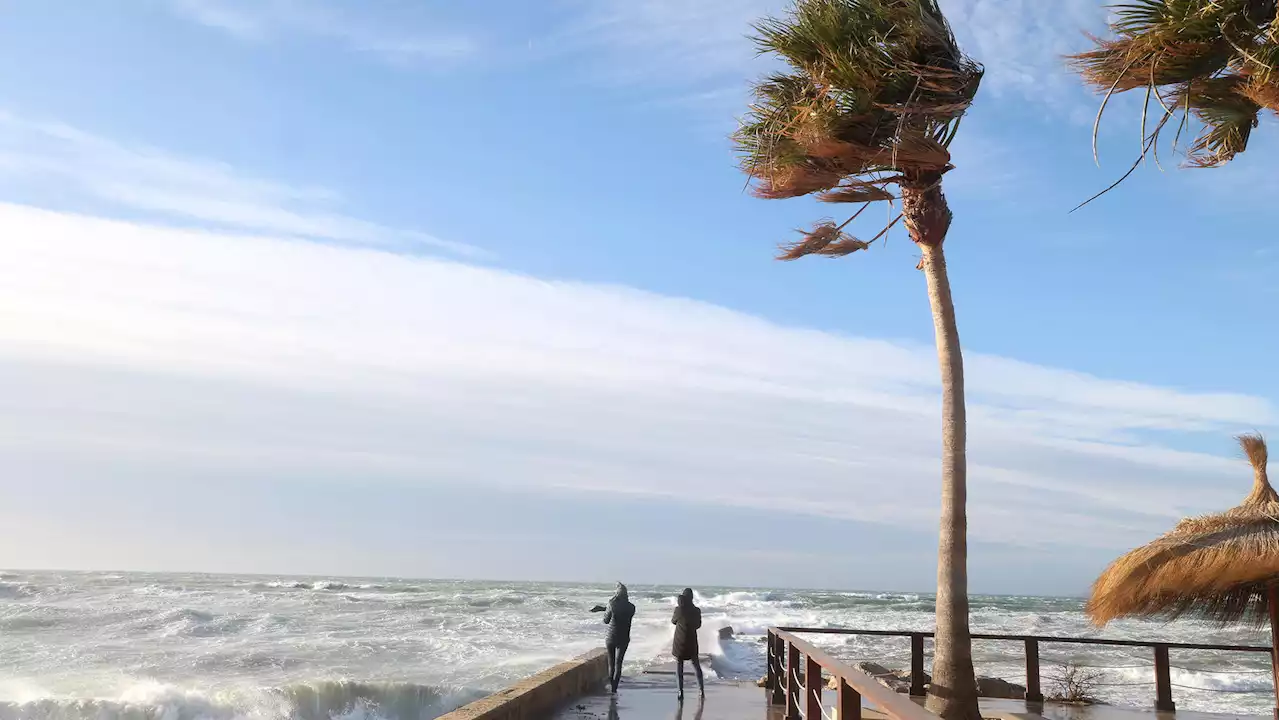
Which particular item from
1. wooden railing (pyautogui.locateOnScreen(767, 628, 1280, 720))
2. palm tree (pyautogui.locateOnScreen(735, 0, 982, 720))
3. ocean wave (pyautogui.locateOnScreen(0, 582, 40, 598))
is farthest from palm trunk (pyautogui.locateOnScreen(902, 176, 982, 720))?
ocean wave (pyautogui.locateOnScreen(0, 582, 40, 598))

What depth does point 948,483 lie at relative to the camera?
9.04m

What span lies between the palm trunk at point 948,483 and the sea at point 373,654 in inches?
116

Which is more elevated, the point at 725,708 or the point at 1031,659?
the point at 1031,659

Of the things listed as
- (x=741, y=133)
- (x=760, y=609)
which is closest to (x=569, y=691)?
(x=741, y=133)

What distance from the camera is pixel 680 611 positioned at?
38.9 ft

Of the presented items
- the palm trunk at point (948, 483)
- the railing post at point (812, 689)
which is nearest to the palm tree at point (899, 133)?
the palm trunk at point (948, 483)

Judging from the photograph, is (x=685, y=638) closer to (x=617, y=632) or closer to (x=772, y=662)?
(x=617, y=632)

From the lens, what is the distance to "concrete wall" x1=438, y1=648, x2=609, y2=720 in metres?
7.74

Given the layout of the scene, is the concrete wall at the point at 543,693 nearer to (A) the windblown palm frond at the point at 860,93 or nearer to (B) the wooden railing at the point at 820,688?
(B) the wooden railing at the point at 820,688

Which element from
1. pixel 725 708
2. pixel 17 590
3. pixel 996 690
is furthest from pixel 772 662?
pixel 17 590

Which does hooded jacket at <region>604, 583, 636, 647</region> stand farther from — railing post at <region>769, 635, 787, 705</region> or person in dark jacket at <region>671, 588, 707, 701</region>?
railing post at <region>769, 635, 787, 705</region>

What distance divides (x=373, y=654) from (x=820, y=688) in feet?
68.9

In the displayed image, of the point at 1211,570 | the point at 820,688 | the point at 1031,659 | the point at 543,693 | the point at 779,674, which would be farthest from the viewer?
the point at 1031,659

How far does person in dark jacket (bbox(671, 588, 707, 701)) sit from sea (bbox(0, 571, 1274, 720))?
485 cm
